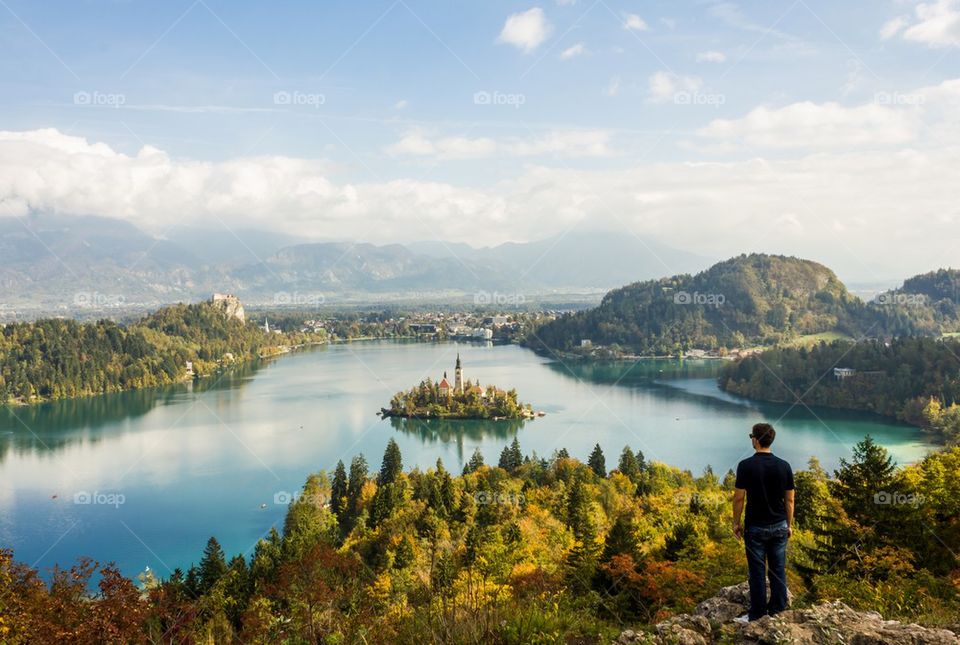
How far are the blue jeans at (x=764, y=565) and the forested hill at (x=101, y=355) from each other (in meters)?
45.8

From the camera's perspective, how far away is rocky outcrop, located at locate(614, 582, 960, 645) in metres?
2.64

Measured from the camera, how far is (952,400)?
29672 millimetres

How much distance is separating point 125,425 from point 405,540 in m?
25.9

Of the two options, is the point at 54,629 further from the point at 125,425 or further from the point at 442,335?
the point at 442,335

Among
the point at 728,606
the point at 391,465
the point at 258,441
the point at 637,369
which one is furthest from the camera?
the point at 637,369

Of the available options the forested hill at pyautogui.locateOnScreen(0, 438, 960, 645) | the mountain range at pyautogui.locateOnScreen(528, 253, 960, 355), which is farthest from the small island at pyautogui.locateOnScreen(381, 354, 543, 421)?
the mountain range at pyautogui.locateOnScreen(528, 253, 960, 355)

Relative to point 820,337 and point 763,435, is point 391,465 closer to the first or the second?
point 763,435

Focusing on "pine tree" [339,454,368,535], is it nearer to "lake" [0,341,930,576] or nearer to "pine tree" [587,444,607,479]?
"lake" [0,341,930,576]

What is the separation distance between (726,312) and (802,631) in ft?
226

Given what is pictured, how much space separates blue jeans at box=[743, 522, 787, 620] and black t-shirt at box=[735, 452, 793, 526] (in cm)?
5

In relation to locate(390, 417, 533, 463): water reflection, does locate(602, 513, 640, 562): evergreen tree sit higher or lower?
higher

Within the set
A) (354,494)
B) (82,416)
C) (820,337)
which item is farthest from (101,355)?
(820,337)

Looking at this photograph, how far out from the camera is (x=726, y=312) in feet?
220

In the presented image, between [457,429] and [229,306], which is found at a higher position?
[229,306]
